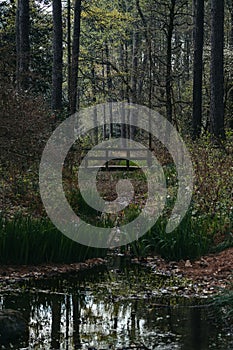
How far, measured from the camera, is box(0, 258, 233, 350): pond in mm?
5215

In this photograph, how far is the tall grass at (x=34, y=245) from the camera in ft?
26.8

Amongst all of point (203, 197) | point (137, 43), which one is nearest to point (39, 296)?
point (203, 197)

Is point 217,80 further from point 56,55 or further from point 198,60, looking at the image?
point 56,55

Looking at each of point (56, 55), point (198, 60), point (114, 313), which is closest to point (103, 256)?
point (114, 313)

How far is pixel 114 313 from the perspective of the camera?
618cm

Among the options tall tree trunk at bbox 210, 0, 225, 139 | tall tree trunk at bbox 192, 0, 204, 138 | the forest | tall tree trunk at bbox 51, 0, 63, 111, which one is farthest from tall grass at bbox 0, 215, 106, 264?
tall tree trunk at bbox 192, 0, 204, 138

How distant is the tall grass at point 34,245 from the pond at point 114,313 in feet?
1.79

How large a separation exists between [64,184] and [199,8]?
1055 cm

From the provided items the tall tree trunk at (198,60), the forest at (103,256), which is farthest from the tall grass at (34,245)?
the tall tree trunk at (198,60)

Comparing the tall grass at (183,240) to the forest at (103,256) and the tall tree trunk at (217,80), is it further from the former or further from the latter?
the tall tree trunk at (217,80)

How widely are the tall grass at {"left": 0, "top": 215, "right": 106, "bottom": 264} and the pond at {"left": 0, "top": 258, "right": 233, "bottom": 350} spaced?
55cm

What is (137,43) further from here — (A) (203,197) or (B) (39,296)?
(B) (39,296)

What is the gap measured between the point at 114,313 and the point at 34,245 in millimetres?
2490

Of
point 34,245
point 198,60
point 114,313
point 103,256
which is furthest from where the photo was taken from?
point 198,60
